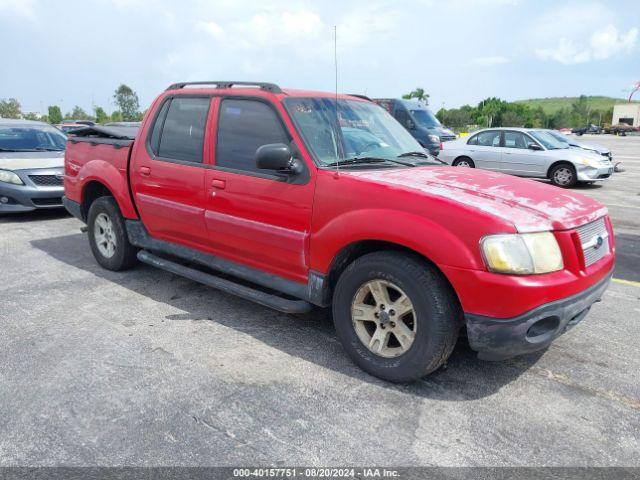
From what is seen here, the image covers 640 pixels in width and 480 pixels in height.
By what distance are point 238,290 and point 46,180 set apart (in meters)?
5.70

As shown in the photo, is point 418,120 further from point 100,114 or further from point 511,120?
point 511,120

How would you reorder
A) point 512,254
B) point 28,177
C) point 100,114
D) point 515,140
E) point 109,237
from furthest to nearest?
point 100,114 → point 515,140 → point 28,177 → point 109,237 → point 512,254

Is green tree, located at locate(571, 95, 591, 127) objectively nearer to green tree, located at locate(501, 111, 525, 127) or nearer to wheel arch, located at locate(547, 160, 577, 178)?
green tree, located at locate(501, 111, 525, 127)

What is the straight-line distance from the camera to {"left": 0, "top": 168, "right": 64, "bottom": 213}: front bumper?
25.9ft

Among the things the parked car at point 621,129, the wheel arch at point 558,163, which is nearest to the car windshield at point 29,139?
the wheel arch at point 558,163

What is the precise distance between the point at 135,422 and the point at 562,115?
12138cm

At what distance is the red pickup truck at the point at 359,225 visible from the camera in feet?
9.27

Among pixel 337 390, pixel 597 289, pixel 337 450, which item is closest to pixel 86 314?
pixel 337 390

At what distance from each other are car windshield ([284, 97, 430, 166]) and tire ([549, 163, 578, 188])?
963 centimetres

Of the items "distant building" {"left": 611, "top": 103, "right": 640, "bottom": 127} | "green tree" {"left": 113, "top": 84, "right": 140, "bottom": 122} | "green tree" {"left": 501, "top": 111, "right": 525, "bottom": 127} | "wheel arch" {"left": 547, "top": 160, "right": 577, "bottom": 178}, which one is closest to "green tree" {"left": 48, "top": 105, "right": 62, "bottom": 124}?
"green tree" {"left": 113, "top": 84, "right": 140, "bottom": 122}

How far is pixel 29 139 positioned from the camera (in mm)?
9078

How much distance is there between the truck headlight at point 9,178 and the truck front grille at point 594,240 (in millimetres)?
7847

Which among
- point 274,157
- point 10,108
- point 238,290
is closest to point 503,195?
point 274,157

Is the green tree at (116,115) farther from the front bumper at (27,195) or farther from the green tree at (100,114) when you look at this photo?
the front bumper at (27,195)
